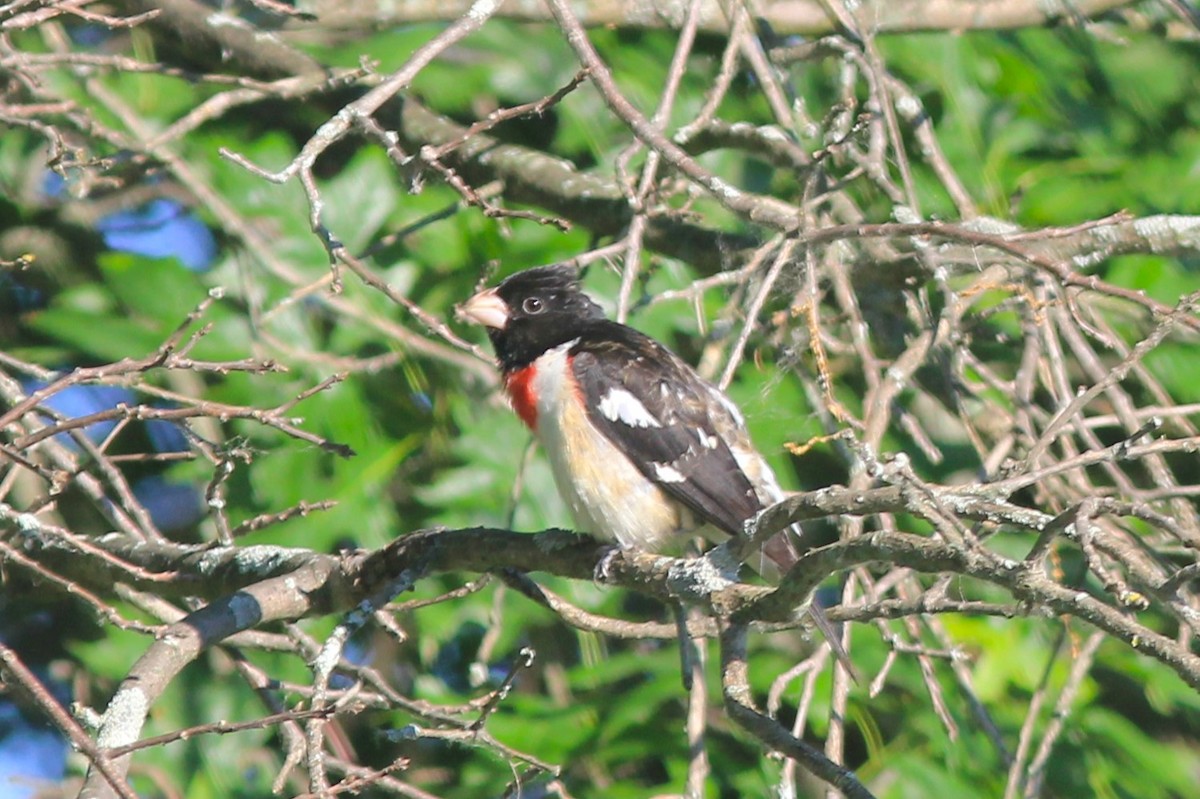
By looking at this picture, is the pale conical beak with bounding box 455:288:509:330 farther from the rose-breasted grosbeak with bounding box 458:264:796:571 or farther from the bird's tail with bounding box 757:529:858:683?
the bird's tail with bounding box 757:529:858:683

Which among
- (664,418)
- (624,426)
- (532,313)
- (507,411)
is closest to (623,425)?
(624,426)

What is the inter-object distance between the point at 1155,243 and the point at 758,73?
118 cm

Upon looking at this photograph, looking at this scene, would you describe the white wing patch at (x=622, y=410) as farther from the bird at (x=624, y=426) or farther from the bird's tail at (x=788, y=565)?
the bird's tail at (x=788, y=565)

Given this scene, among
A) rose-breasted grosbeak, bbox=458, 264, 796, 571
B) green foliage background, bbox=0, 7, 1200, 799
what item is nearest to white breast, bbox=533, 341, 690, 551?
rose-breasted grosbeak, bbox=458, 264, 796, 571

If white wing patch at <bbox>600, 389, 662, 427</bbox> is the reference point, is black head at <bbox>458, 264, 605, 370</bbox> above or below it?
above

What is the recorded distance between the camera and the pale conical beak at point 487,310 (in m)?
4.55

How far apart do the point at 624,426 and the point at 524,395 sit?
0.33 meters

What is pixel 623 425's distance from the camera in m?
4.49

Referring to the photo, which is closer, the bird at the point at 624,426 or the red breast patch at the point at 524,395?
the bird at the point at 624,426

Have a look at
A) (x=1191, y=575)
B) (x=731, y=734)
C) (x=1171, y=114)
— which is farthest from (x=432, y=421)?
(x=1191, y=575)

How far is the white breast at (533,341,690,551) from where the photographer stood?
4281 millimetres

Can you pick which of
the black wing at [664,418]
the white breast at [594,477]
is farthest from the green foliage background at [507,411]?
the white breast at [594,477]

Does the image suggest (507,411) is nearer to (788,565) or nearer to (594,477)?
(594,477)

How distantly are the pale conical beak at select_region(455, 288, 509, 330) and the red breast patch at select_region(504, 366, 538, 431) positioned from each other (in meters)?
0.17
